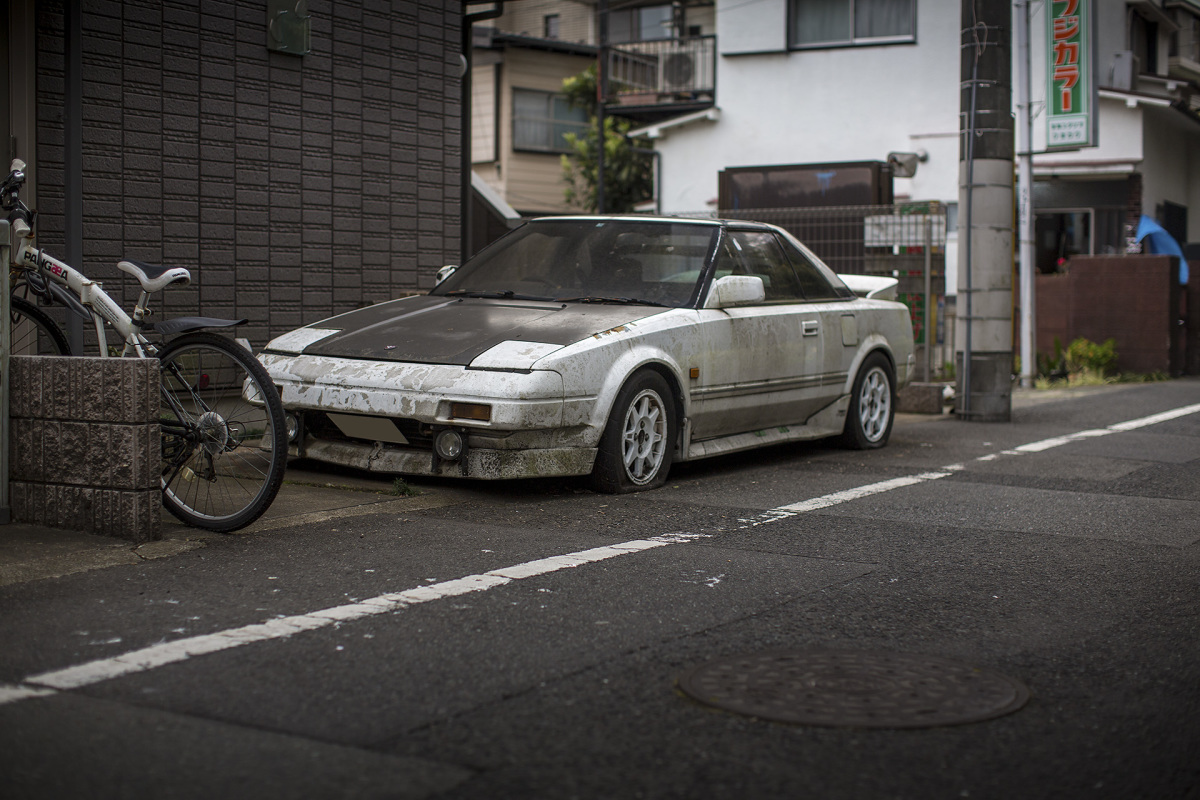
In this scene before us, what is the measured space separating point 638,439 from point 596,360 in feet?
2.01

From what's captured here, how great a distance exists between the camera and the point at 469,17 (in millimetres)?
10812

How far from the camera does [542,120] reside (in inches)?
1188

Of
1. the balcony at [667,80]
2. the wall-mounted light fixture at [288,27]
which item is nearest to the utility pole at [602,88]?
the balcony at [667,80]

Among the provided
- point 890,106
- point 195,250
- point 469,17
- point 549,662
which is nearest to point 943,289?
point 469,17

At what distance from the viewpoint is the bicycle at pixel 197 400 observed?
5445 mm

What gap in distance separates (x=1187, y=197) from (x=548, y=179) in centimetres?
1338

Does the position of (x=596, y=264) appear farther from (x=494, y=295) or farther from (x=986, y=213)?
(x=986, y=213)

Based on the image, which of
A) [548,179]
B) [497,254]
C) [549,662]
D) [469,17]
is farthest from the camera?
[548,179]

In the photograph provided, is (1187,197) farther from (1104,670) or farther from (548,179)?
(1104,670)

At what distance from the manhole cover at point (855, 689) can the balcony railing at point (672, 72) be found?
24133mm

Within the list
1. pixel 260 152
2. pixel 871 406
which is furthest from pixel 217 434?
pixel 871 406

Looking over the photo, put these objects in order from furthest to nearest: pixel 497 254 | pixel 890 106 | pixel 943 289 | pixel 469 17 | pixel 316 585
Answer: pixel 890 106
pixel 943 289
pixel 469 17
pixel 497 254
pixel 316 585

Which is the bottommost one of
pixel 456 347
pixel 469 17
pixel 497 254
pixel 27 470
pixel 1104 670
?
pixel 1104 670

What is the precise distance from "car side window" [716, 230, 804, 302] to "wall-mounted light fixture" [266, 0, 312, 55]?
10.8 ft
